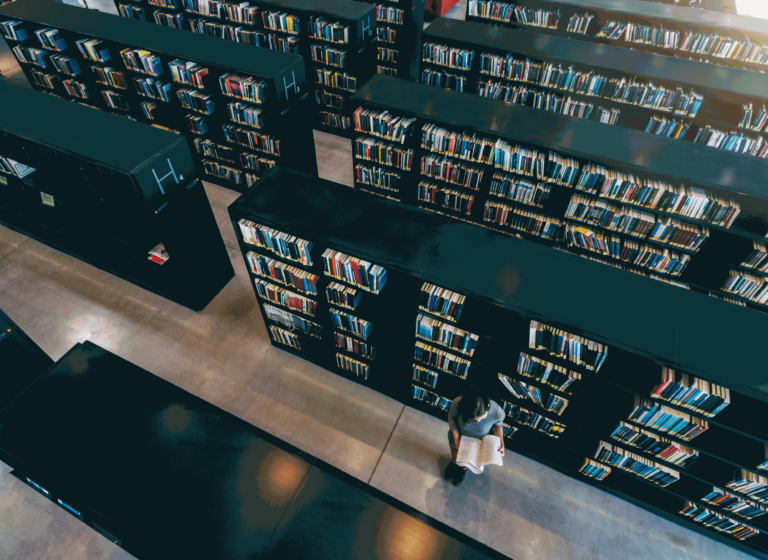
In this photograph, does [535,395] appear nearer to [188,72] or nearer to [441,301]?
[441,301]

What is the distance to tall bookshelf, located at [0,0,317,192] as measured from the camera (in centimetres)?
598

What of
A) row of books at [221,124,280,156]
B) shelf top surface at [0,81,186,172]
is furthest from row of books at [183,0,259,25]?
shelf top surface at [0,81,186,172]

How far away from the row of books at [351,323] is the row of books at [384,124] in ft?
8.69

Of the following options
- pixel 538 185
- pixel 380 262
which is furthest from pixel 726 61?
pixel 380 262

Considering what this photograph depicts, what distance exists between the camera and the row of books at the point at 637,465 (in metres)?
3.66

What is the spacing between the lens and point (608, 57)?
6.26m

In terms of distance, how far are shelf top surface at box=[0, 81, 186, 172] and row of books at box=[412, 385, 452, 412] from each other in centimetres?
393

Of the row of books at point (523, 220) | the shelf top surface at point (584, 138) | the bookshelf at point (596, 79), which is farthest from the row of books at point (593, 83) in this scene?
the row of books at point (523, 220)

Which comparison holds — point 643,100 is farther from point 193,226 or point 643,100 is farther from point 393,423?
point 193,226

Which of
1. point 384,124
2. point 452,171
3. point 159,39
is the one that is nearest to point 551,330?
point 452,171

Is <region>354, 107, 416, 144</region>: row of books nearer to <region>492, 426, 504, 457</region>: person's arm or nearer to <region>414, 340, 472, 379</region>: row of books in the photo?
<region>414, 340, 472, 379</region>: row of books

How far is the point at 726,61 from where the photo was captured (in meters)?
7.07

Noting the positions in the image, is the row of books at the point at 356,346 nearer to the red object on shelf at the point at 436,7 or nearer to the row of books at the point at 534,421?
the row of books at the point at 534,421

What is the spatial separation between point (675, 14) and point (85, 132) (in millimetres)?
9468
